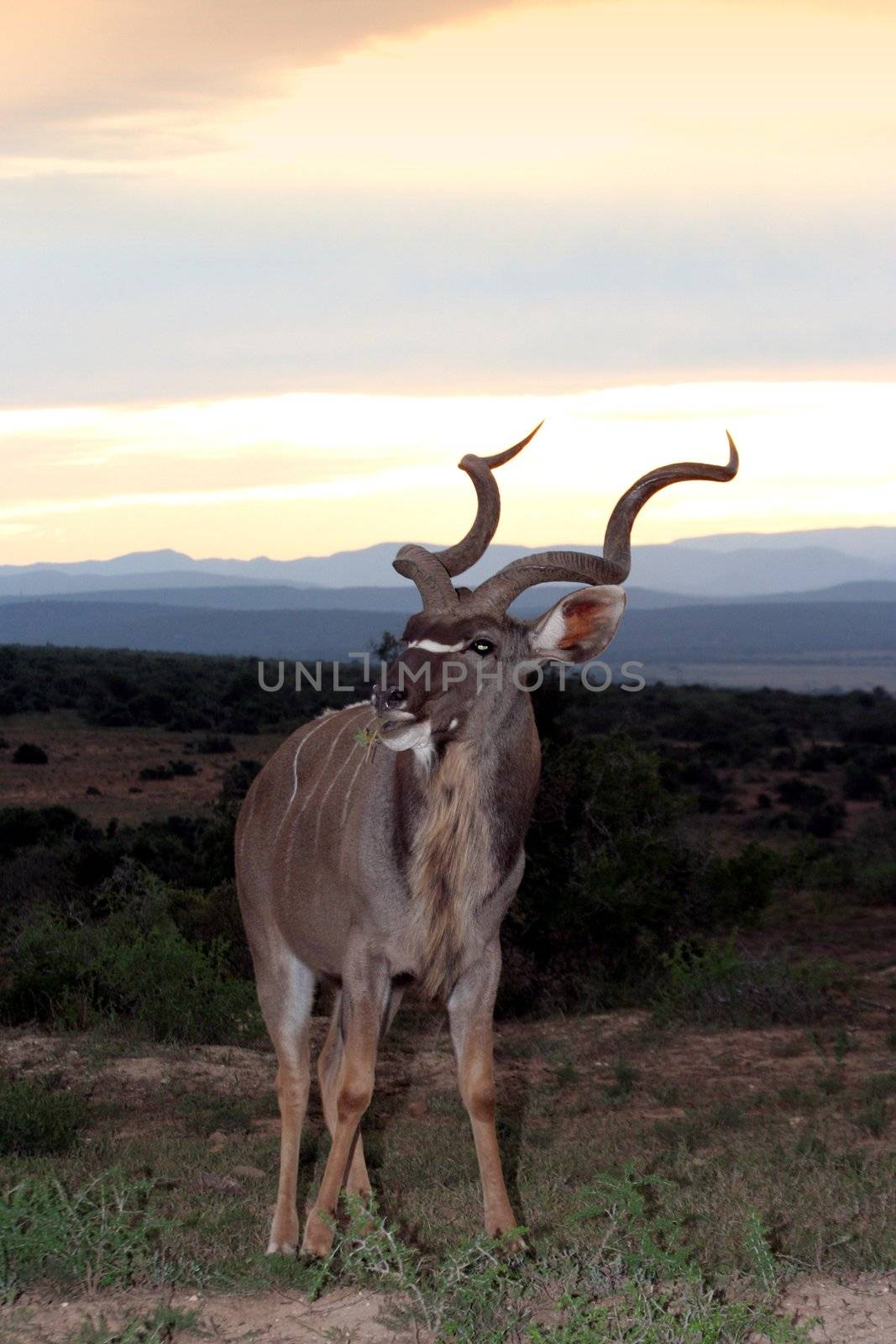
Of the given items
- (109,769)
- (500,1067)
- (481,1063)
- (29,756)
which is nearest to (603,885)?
(500,1067)

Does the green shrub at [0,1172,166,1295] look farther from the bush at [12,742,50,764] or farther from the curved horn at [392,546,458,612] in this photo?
the bush at [12,742,50,764]

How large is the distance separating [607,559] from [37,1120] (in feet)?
15.3

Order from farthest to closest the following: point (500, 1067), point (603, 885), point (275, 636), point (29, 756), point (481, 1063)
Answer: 1. point (275, 636)
2. point (29, 756)
3. point (603, 885)
4. point (500, 1067)
5. point (481, 1063)

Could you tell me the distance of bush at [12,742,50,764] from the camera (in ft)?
117

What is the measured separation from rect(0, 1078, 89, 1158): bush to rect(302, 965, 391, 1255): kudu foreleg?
2707 mm

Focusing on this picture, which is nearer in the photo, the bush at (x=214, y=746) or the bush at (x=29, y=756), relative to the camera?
the bush at (x=29, y=756)

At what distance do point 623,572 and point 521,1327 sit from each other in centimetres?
297

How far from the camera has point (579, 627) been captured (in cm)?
618

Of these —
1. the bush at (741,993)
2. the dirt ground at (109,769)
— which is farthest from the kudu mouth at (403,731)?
the dirt ground at (109,769)

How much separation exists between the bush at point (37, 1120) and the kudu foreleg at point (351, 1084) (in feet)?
8.88

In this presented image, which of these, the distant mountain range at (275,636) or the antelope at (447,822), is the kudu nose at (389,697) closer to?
the antelope at (447,822)

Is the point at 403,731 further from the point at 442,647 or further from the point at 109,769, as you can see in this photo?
the point at 109,769

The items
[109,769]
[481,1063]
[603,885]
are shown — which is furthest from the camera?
[109,769]

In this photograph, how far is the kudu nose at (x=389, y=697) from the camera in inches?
226
